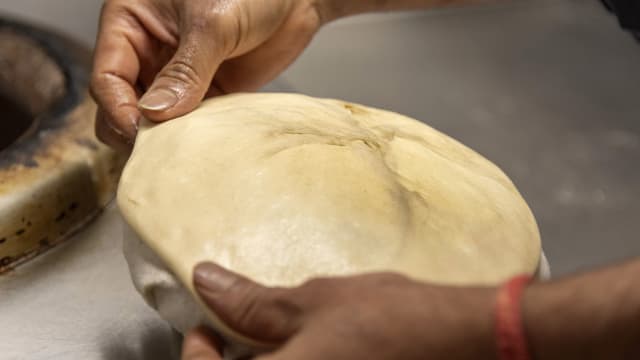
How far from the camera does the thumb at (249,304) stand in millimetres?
584

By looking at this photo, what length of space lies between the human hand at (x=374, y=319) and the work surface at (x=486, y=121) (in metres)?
0.33

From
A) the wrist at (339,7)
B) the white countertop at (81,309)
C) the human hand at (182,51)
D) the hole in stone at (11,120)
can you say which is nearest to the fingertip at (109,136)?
the human hand at (182,51)

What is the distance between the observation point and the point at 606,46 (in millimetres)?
1602

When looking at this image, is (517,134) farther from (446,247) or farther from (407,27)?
(446,247)

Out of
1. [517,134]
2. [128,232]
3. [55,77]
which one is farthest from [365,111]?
[517,134]

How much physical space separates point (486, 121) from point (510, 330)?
3.08ft

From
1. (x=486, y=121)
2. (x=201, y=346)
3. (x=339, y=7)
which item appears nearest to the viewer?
(x=201, y=346)

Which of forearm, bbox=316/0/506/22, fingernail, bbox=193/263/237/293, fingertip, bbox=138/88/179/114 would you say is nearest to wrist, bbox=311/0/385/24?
forearm, bbox=316/0/506/22

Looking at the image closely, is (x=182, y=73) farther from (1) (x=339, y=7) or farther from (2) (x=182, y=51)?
(1) (x=339, y=7)

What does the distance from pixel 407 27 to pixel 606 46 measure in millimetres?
392

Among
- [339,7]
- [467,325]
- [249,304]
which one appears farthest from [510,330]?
[339,7]

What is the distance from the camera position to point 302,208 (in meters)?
0.67

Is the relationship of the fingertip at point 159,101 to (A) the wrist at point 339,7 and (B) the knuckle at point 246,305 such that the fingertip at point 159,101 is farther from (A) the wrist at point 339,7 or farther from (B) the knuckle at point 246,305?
(A) the wrist at point 339,7

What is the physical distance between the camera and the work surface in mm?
922
